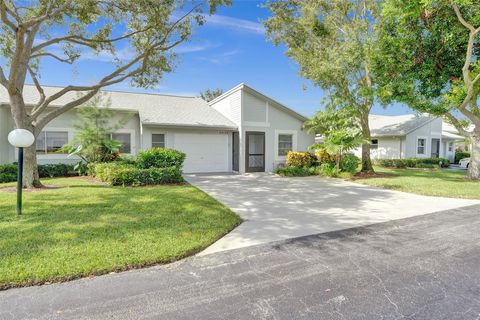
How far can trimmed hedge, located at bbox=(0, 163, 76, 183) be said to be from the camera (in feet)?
34.9

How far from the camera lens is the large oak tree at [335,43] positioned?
12671 mm

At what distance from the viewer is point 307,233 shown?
5.14 m

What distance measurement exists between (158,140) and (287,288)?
12.6 m

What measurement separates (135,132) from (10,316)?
13.1 meters

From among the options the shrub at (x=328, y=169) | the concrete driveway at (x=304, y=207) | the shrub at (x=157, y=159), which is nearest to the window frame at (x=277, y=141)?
the shrub at (x=328, y=169)

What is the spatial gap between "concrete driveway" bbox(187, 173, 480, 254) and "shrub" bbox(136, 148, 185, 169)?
1548mm

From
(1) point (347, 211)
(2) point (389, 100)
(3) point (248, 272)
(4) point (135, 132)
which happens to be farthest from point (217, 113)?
(3) point (248, 272)

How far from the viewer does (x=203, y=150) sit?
15.4m

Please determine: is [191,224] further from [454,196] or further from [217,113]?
[217,113]

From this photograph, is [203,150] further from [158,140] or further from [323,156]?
[323,156]

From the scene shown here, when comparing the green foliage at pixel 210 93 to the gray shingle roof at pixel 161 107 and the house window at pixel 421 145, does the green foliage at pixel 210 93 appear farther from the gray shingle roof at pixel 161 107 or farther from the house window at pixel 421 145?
the house window at pixel 421 145

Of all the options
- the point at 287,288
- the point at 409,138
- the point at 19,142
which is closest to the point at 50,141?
the point at 19,142

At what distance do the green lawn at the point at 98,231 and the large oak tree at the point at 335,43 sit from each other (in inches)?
383

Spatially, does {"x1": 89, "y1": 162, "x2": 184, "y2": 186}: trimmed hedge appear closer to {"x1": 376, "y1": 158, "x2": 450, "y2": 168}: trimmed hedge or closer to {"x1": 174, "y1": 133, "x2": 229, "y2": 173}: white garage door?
{"x1": 174, "y1": 133, "x2": 229, "y2": 173}: white garage door
